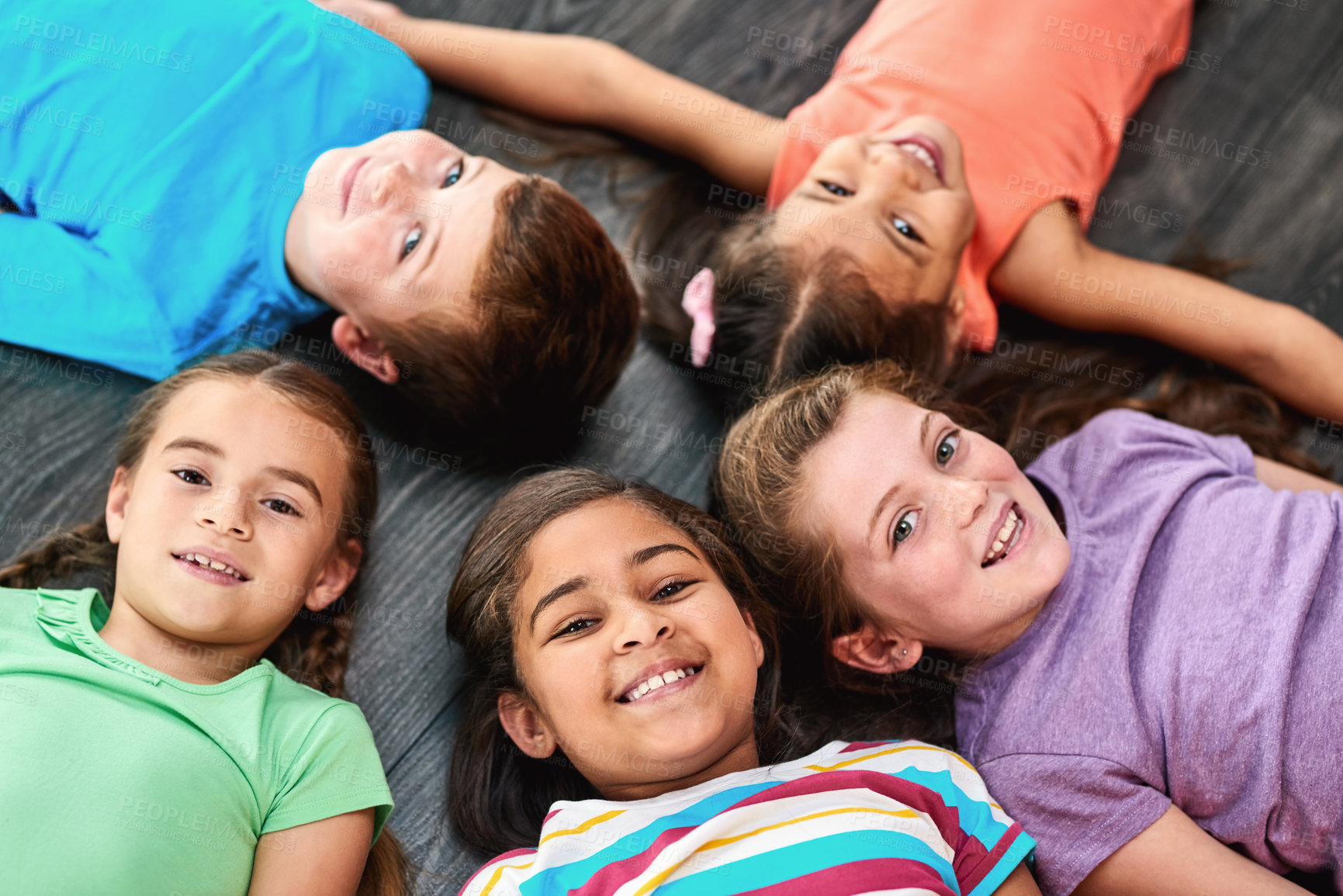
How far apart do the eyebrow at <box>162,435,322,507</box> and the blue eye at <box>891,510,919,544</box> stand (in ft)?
2.21

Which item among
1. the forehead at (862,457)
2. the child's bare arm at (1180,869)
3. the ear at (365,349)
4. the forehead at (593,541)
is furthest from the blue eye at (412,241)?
the child's bare arm at (1180,869)

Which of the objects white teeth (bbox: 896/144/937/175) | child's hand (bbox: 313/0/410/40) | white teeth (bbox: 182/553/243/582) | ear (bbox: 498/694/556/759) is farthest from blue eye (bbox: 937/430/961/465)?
child's hand (bbox: 313/0/410/40)

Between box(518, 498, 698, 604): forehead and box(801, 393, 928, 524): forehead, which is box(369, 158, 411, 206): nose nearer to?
box(518, 498, 698, 604): forehead

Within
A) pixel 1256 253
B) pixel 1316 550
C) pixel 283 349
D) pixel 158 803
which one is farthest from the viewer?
pixel 1256 253

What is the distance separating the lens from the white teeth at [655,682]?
3.44 feet

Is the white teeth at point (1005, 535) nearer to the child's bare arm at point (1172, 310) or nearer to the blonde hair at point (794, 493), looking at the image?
the blonde hair at point (794, 493)

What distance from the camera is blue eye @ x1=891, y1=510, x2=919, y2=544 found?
117cm

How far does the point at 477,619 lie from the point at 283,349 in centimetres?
56

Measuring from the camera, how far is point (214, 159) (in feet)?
4.66

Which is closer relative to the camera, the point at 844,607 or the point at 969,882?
the point at 969,882

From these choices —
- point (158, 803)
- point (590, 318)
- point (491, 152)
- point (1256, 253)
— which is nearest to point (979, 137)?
point (1256, 253)

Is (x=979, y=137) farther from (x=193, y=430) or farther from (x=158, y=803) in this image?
(x=158, y=803)

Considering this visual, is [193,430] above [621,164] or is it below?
below
